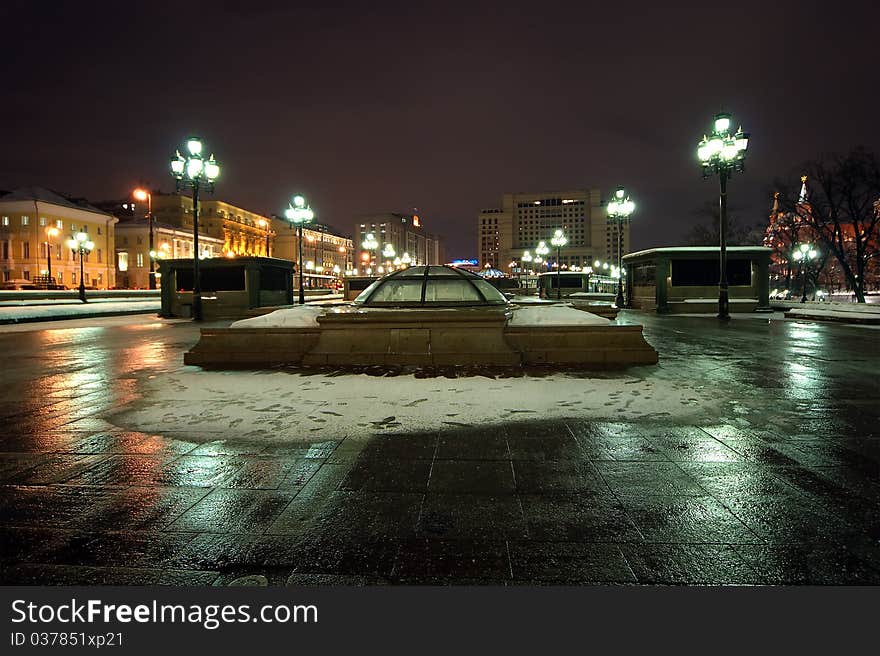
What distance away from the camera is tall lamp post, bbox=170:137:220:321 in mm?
19703

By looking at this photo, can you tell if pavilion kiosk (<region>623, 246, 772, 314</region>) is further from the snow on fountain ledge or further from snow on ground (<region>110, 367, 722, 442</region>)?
snow on ground (<region>110, 367, 722, 442</region>)

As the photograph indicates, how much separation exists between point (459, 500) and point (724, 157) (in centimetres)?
2016

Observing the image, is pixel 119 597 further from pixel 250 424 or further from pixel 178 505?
pixel 250 424

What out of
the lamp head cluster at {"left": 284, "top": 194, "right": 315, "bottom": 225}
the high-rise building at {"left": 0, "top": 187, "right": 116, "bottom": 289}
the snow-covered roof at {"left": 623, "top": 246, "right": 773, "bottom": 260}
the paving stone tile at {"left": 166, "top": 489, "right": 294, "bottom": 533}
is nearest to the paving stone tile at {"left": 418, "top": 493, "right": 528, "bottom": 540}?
the paving stone tile at {"left": 166, "top": 489, "right": 294, "bottom": 533}

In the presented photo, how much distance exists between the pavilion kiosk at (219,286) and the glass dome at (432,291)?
12.0m

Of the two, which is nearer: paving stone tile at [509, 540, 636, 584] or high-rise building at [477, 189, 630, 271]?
paving stone tile at [509, 540, 636, 584]

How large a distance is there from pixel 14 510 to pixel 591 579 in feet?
10.7

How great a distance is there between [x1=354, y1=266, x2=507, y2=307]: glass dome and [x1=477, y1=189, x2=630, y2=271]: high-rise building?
117224 mm

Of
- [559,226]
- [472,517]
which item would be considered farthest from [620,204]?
[559,226]

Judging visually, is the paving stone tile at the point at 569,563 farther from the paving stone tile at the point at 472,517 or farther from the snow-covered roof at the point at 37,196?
the snow-covered roof at the point at 37,196

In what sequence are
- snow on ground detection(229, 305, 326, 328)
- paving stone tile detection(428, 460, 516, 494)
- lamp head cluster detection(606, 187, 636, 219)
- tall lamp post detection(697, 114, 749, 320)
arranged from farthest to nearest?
lamp head cluster detection(606, 187, 636, 219) → tall lamp post detection(697, 114, 749, 320) → snow on ground detection(229, 305, 326, 328) → paving stone tile detection(428, 460, 516, 494)

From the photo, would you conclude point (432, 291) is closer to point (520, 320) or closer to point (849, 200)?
point (520, 320)

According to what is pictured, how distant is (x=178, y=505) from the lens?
119 inches

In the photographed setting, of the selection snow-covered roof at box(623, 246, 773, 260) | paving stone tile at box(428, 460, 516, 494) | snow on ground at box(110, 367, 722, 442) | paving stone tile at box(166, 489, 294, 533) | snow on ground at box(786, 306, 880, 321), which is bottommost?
paving stone tile at box(428, 460, 516, 494)
